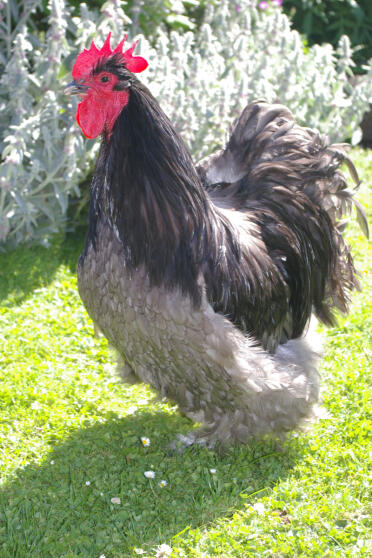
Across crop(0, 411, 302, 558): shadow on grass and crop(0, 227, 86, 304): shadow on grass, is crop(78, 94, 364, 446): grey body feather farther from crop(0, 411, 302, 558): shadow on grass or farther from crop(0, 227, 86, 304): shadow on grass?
crop(0, 227, 86, 304): shadow on grass

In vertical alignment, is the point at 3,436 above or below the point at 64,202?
below

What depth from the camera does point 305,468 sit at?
13.3ft

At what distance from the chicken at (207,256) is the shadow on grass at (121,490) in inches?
8.6

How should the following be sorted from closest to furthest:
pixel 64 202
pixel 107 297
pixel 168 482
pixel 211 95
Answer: pixel 107 297, pixel 168 482, pixel 64 202, pixel 211 95

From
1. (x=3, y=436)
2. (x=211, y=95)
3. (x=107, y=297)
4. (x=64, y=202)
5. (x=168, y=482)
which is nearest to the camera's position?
(x=107, y=297)

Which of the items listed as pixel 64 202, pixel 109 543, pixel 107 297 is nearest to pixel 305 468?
pixel 109 543

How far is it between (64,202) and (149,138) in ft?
8.80

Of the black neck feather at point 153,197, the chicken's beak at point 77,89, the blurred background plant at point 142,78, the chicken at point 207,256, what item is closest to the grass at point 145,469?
the chicken at point 207,256

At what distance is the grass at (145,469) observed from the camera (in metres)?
3.51

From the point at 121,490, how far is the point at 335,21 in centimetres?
877

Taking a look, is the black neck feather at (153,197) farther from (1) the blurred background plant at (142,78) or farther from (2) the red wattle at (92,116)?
(1) the blurred background plant at (142,78)

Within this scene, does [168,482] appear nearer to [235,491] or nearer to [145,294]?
[235,491]

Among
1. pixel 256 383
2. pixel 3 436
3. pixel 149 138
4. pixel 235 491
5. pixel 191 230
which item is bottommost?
pixel 3 436

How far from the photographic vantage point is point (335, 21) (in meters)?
10.5
